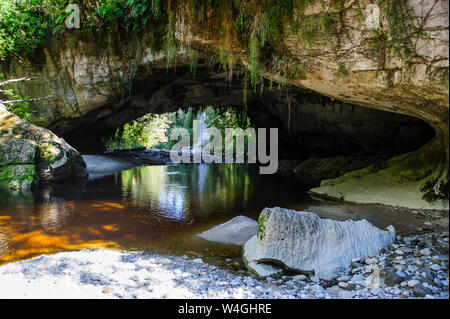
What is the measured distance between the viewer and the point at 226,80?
511 inches

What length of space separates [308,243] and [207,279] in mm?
1521

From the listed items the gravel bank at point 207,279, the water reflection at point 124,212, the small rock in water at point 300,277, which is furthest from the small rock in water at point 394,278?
the water reflection at point 124,212

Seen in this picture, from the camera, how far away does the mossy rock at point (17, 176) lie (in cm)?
984

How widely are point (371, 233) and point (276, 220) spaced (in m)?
1.54

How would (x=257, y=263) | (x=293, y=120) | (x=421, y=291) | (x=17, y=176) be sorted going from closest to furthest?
1. (x=421, y=291)
2. (x=257, y=263)
3. (x=17, y=176)
4. (x=293, y=120)

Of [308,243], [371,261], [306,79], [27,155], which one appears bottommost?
[371,261]

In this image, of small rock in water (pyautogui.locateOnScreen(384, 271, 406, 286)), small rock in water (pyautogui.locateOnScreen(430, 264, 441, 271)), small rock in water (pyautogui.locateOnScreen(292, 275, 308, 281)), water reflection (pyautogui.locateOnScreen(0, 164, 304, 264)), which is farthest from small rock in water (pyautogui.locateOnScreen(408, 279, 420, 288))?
water reflection (pyautogui.locateOnScreen(0, 164, 304, 264))

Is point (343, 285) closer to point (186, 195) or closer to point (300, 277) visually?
point (300, 277)

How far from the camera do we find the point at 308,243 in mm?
4203

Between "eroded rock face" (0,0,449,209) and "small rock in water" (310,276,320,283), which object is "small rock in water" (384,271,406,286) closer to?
"small rock in water" (310,276,320,283)

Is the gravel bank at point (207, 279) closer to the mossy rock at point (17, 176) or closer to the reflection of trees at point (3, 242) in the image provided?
the reflection of trees at point (3, 242)

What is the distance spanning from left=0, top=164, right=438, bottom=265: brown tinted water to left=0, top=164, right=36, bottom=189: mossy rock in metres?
0.55

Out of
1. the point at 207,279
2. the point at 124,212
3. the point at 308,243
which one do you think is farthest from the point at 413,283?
the point at 124,212

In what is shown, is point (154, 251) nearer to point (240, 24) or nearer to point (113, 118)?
point (240, 24)
